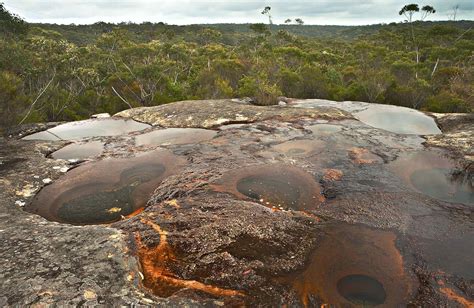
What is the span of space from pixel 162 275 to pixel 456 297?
3.80m

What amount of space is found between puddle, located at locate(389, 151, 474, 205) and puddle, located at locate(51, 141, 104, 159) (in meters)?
8.08

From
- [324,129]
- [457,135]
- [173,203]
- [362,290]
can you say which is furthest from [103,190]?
[457,135]

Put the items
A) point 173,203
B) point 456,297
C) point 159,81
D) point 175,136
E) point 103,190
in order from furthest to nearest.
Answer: point 159,81 < point 175,136 < point 103,190 < point 173,203 < point 456,297

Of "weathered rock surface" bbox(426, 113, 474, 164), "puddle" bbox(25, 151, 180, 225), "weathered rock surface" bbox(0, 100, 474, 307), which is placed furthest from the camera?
"weathered rock surface" bbox(426, 113, 474, 164)

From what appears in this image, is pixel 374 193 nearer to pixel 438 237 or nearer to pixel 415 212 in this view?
→ pixel 415 212

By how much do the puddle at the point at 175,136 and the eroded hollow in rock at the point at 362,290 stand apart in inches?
255

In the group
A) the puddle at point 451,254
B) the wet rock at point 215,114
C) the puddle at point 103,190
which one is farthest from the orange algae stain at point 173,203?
the wet rock at point 215,114

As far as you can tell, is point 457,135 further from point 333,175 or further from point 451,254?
point 451,254

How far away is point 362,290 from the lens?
4.29 metres

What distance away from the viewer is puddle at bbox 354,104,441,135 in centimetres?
1094

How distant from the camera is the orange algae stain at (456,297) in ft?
13.1

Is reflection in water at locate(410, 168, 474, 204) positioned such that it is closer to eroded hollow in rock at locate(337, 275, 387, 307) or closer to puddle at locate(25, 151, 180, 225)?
eroded hollow in rock at locate(337, 275, 387, 307)

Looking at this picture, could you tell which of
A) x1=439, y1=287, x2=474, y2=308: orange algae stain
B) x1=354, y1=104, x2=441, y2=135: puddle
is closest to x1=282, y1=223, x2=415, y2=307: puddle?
x1=439, y1=287, x2=474, y2=308: orange algae stain

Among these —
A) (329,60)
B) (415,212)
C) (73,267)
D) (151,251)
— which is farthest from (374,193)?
(329,60)
